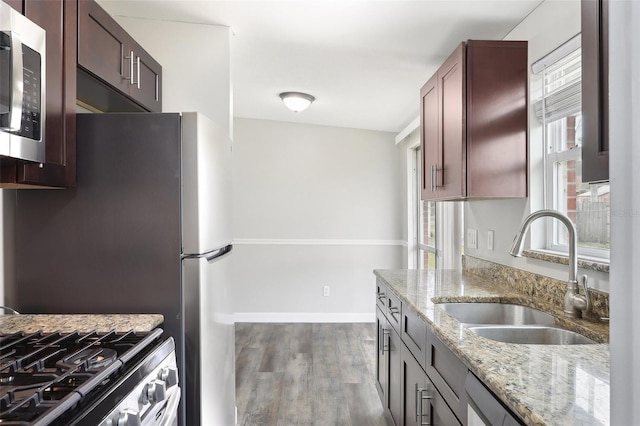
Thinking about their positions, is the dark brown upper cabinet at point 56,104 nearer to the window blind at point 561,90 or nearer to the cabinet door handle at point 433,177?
the cabinet door handle at point 433,177

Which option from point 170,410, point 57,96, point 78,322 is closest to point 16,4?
point 57,96

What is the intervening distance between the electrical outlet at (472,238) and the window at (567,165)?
676 millimetres

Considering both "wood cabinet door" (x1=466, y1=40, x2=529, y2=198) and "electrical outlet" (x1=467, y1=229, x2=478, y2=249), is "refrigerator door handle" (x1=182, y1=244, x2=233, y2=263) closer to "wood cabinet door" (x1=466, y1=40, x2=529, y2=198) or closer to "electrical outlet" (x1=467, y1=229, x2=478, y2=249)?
"wood cabinet door" (x1=466, y1=40, x2=529, y2=198)

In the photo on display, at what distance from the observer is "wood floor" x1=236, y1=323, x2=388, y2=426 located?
2.65 m

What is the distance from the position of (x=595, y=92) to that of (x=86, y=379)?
4.51ft

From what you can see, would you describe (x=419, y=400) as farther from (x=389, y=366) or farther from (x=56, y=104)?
(x=56, y=104)

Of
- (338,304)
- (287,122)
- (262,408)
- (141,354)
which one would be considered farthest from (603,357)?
A: (287,122)

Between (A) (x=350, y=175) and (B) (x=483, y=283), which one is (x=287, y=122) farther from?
(B) (x=483, y=283)

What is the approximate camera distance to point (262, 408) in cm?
274

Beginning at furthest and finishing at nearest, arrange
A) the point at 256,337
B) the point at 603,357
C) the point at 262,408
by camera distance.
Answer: the point at 256,337, the point at 262,408, the point at 603,357

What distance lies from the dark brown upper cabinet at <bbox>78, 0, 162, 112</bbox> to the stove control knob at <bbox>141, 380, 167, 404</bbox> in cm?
128

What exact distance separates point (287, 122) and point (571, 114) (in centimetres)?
356

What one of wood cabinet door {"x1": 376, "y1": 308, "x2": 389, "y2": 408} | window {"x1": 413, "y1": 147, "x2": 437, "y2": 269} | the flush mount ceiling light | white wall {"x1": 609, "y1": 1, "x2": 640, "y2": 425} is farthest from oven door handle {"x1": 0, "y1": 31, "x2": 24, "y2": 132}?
window {"x1": 413, "y1": 147, "x2": 437, "y2": 269}

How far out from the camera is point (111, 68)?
1890 millimetres
